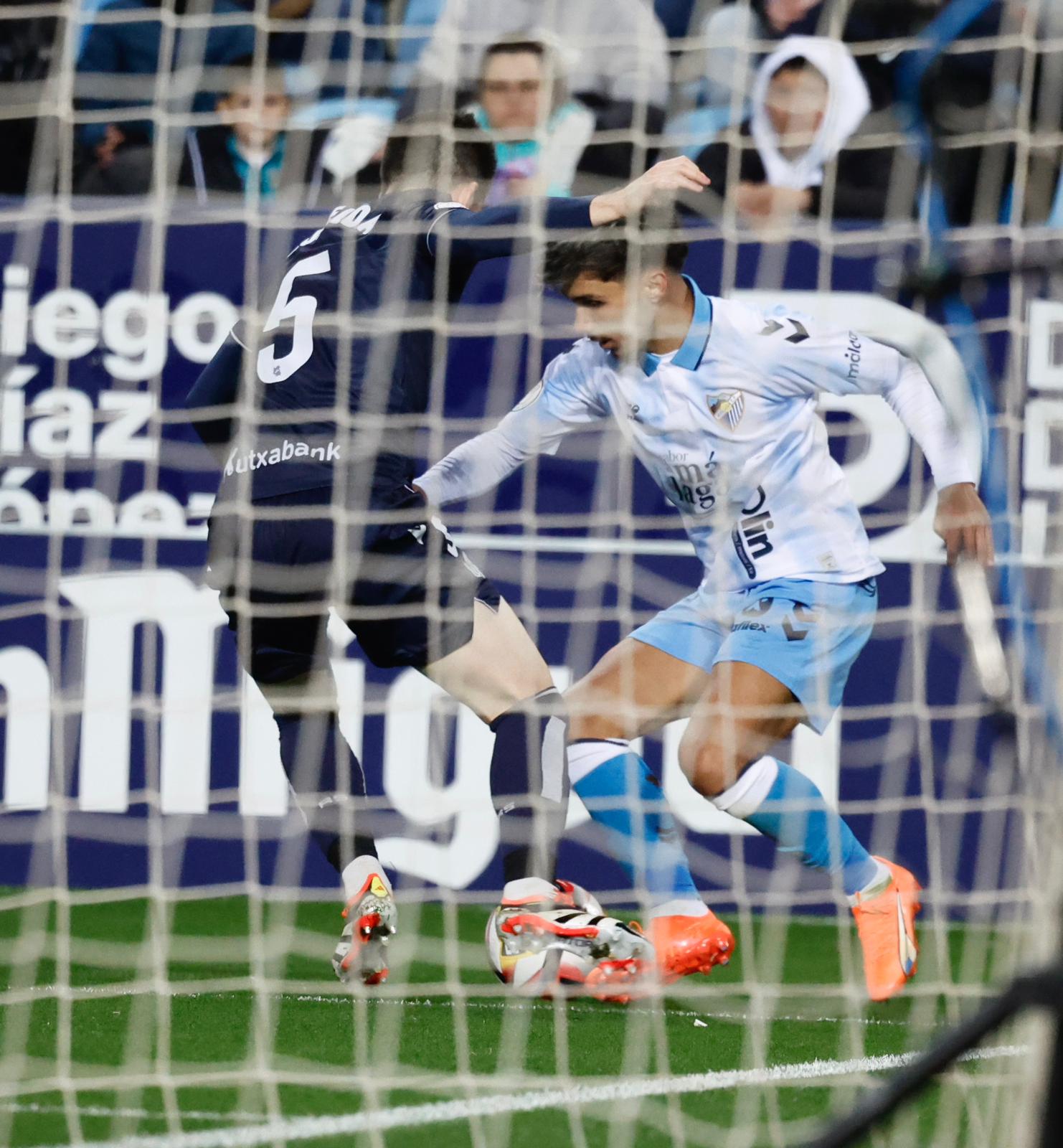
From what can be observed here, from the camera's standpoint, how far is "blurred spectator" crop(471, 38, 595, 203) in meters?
3.55

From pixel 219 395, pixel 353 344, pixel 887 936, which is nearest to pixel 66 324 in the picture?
pixel 219 395

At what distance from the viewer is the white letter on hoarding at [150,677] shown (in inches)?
156

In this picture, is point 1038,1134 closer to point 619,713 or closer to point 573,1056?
point 573,1056

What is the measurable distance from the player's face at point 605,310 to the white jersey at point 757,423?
4 centimetres

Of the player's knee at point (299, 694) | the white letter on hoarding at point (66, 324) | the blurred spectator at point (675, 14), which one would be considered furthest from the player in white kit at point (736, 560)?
the blurred spectator at point (675, 14)

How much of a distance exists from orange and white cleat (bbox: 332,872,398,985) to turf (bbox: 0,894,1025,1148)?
54mm

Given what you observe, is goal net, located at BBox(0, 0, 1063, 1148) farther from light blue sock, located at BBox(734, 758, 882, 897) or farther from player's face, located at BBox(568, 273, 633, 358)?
light blue sock, located at BBox(734, 758, 882, 897)

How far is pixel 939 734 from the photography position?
4027 millimetres

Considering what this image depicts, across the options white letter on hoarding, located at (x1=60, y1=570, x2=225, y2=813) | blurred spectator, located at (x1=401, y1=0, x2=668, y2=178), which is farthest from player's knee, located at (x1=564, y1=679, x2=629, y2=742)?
blurred spectator, located at (x1=401, y1=0, x2=668, y2=178)

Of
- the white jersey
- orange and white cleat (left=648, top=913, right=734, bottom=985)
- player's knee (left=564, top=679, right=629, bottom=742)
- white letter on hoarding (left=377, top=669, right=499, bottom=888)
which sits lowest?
orange and white cleat (left=648, top=913, right=734, bottom=985)

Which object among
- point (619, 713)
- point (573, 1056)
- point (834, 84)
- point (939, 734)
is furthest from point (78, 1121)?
point (834, 84)

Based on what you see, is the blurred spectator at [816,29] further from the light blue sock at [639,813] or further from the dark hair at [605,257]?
the light blue sock at [639,813]

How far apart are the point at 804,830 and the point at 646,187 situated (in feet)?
Result: 4.30

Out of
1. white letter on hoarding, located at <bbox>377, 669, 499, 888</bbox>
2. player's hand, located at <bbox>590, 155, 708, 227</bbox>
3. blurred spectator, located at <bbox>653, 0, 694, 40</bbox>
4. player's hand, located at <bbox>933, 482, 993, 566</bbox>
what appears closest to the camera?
player's hand, located at <bbox>590, 155, 708, 227</bbox>
